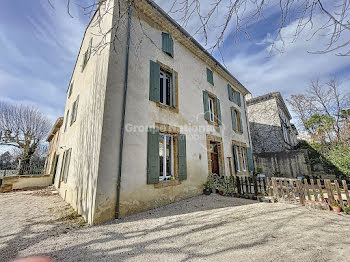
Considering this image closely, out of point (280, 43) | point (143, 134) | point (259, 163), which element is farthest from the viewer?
point (259, 163)

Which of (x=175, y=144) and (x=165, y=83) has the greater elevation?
(x=165, y=83)

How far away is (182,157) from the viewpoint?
5848 millimetres

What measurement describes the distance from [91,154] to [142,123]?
5.86 ft

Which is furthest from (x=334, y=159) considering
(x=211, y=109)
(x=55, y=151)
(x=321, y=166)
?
(x=55, y=151)

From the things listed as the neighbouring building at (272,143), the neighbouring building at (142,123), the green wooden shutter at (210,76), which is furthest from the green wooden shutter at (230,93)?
the neighbouring building at (272,143)

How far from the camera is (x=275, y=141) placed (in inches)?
542

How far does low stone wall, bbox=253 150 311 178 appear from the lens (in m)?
10.6

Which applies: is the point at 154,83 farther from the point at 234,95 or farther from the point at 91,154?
the point at 234,95

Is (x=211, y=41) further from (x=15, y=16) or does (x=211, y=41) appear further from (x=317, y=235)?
(x=317, y=235)

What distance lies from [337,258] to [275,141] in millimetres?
13709

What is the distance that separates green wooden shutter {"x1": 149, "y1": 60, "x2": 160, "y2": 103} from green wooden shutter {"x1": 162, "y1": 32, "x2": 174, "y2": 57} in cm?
115

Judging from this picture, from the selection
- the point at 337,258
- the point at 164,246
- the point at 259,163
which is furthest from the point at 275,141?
the point at 164,246

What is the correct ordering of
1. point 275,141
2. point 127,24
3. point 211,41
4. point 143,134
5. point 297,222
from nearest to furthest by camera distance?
point 211,41
point 297,222
point 143,134
point 127,24
point 275,141

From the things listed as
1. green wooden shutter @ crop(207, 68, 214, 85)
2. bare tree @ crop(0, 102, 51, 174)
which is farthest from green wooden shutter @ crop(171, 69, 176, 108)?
bare tree @ crop(0, 102, 51, 174)
